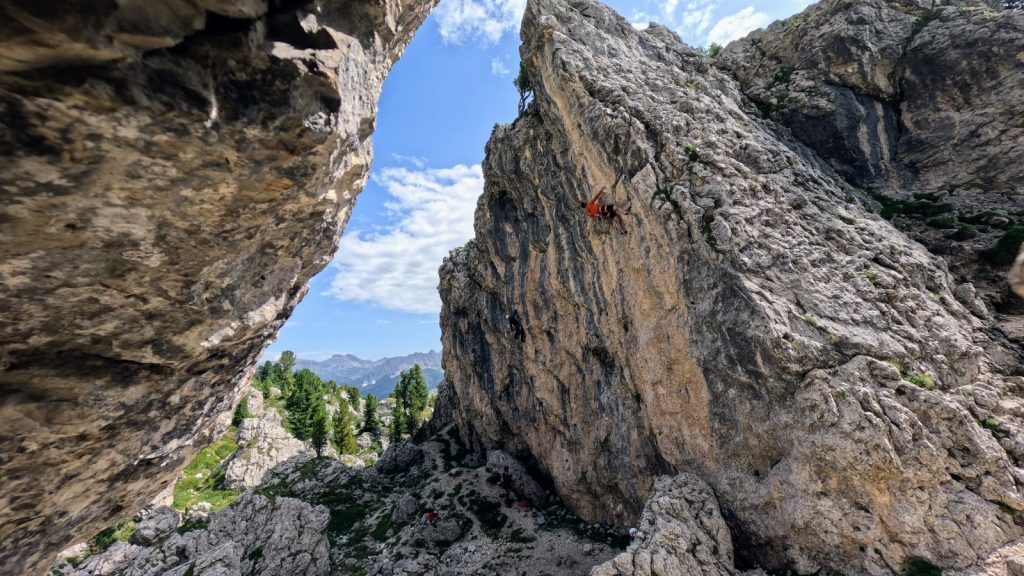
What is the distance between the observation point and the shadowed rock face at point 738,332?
16766 mm

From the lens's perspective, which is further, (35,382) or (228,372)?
(228,372)

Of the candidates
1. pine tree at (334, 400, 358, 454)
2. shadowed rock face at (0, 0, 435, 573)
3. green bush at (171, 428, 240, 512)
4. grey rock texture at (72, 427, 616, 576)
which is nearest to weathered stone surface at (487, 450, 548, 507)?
grey rock texture at (72, 427, 616, 576)

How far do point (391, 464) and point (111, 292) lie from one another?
5511 cm

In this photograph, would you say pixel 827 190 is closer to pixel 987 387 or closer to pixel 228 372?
pixel 987 387

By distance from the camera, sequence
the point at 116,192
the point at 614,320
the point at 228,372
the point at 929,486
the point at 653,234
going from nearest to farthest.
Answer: the point at 116,192 < the point at 228,372 < the point at 929,486 < the point at 653,234 < the point at 614,320

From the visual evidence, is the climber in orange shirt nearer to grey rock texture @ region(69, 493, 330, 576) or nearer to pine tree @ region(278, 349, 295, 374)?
grey rock texture @ region(69, 493, 330, 576)

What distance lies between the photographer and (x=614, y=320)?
30.1 meters

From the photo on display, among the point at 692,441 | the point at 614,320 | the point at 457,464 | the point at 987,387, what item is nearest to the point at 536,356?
the point at 614,320

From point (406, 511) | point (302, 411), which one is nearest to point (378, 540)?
point (406, 511)

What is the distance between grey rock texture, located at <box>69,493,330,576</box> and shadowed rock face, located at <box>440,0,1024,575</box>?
892 inches

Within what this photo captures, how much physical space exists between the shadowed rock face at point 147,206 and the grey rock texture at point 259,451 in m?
57.8

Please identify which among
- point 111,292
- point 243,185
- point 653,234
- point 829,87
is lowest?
point 111,292

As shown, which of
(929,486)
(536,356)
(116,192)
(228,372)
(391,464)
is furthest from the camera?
(391,464)

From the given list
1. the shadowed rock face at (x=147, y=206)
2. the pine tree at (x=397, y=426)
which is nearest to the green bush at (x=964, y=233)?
the shadowed rock face at (x=147, y=206)
